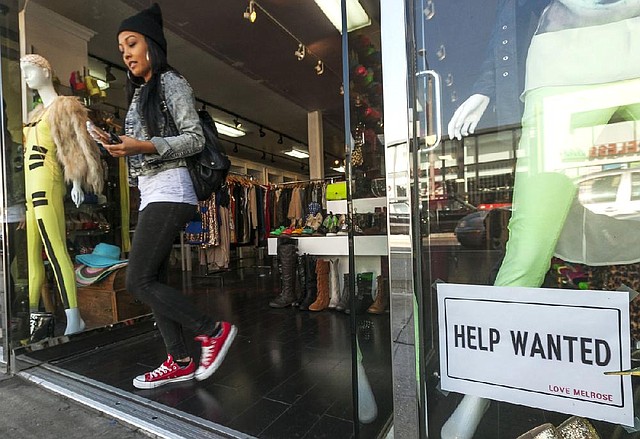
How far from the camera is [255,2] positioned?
3.19m

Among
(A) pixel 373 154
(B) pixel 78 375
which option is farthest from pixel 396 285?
(B) pixel 78 375

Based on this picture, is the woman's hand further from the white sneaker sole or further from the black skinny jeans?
the white sneaker sole

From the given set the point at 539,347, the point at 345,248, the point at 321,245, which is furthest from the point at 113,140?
the point at 321,245

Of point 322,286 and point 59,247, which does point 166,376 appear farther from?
point 322,286

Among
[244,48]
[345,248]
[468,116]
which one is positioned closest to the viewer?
[468,116]

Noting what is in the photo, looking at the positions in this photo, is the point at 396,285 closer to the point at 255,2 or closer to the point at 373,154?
the point at 373,154

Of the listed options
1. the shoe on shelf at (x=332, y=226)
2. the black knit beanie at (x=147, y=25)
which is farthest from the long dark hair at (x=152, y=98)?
the shoe on shelf at (x=332, y=226)

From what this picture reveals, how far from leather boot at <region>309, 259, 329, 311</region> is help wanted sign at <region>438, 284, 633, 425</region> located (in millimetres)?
2371

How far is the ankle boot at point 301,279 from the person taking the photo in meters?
3.37

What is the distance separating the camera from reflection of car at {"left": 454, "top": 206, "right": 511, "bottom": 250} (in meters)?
0.80

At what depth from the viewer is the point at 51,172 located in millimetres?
2137

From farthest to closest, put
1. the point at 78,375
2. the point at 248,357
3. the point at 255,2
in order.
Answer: the point at 255,2
the point at 248,357
the point at 78,375

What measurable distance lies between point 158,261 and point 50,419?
727 millimetres

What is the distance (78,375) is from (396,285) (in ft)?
5.77
